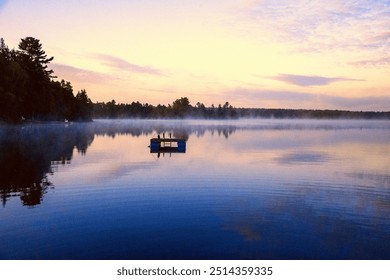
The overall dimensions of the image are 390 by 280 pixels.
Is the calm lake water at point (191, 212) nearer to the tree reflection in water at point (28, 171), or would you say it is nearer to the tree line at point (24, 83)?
the tree reflection in water at point (28, 171)

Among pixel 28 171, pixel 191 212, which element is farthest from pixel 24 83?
pixel 191 212

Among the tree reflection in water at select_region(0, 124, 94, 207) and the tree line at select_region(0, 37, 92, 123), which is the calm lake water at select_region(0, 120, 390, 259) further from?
the tree line at select_region(0, 37, 92, 123)

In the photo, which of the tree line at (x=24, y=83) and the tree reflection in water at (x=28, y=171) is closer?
the tree reflection in water at (x=28, y=171)

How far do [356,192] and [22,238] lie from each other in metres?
23.7

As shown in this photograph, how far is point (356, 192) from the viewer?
29688 millimetres

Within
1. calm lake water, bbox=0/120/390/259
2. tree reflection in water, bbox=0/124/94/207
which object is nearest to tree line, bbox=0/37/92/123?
tree reflection in water, bbox=0/124/94/207

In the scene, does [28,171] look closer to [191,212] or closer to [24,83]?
[191,212]

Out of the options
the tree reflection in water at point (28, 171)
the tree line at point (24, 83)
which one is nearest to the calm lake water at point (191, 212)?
the tree reflection in water at point (28, 171)

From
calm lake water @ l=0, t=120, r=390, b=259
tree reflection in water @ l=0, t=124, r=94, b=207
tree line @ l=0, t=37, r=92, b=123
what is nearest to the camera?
calm lake water @ l=0, t=120, r=390, b=259

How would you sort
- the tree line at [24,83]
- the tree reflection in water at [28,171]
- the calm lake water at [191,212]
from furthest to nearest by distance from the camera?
the tree line at [24,83] → the tree reflection in water at [28,171] → the calm lake water at [191,212]

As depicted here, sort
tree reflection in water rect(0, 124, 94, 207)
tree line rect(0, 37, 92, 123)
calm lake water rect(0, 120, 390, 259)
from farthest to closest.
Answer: tree line rect(0, 37, 92, 123)
tree reflection in water rect(0, 124, 94, 207)
calm lake water rect(0, 120, 390, 259)

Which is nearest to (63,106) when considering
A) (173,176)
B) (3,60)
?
(3,60)

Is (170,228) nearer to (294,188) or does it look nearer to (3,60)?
(294,188)

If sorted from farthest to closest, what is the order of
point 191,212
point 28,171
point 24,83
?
point 24,83, point 28,171, point 191,212
